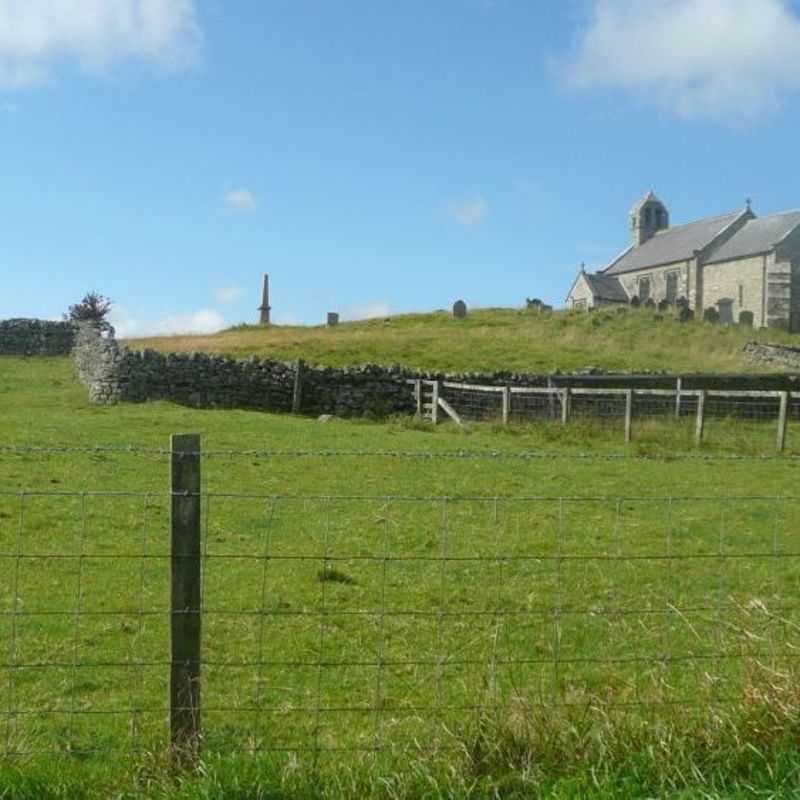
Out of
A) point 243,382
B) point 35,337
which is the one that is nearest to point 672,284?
point 35,337

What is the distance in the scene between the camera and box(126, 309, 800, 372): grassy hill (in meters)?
40.0

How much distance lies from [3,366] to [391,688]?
3185 cm

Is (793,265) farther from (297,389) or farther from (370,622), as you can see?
(370,622)

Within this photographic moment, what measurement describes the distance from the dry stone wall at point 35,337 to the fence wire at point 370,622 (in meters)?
29.1

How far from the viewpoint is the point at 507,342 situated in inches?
1788

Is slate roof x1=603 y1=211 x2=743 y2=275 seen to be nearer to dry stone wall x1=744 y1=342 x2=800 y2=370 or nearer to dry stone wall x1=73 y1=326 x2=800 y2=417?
dry stone wall x1=744 y1=342 x2=800 y2=370

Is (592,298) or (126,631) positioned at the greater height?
(592,298)

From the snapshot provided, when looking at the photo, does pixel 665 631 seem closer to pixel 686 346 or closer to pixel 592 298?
pixel 686 346

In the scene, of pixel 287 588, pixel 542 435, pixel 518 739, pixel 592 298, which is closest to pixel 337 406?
pixel 542 435

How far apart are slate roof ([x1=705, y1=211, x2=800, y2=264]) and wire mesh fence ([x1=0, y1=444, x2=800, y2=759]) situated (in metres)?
63.3

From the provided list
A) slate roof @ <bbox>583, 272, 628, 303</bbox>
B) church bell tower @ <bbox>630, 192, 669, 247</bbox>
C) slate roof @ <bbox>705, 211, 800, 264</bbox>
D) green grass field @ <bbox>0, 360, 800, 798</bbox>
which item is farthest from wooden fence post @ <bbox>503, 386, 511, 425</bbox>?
church bell tower @ <bbox>630, 192, 669, 247</bbox>

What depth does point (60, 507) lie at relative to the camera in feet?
43.6

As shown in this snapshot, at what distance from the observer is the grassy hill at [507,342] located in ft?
131

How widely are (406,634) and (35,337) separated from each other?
117 feet
